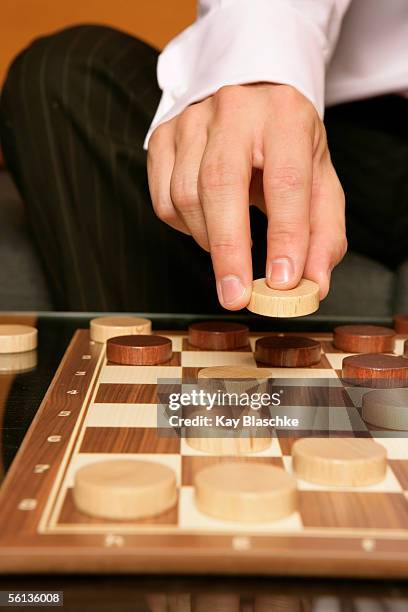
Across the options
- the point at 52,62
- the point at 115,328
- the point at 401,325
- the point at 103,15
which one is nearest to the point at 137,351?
the point at 115,328

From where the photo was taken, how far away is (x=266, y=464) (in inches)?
25.8

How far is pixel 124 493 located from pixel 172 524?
0.04 meters

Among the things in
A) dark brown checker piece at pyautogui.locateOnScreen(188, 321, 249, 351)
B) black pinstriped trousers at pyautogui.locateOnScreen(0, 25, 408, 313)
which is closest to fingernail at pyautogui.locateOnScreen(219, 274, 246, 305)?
dark brown checker piece at pyautogui.locateOnScreen(188, 321, 249, 351)

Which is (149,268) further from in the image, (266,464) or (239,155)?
(266,464)

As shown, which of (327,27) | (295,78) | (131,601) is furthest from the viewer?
(327,27)

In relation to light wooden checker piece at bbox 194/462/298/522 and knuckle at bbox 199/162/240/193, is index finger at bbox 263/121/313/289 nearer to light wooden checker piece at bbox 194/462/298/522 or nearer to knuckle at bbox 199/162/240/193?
knuckle at bbox 199/162/240/193

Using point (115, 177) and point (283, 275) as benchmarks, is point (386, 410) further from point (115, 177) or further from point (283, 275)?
point (115, 177)

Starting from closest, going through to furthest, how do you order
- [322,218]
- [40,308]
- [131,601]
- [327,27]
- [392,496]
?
[131,601] < [392,496] < [322,218] < [327,27] < [40,308]

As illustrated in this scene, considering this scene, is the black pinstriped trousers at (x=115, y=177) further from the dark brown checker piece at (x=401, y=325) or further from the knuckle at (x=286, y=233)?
the knuckle at (x=286, y=233)

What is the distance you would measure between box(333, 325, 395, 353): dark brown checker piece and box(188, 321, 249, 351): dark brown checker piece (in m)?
0.12

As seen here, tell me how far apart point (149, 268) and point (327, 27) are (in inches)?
23.4

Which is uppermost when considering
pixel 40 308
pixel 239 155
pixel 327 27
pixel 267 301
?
pixel 327 27

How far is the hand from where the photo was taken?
0.84 m

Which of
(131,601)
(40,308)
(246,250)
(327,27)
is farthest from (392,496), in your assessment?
(40,308)
